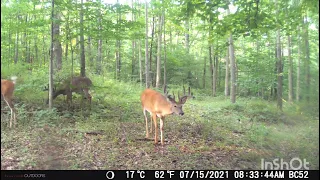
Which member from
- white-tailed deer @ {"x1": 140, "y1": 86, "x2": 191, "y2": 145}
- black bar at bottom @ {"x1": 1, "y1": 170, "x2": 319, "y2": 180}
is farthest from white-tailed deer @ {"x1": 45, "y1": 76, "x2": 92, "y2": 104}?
black bar at bottom @ {"x1": 1, "y1": 170, "x2": 319, "y2": 180}

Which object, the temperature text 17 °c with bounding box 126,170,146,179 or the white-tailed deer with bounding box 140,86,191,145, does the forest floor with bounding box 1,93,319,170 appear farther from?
the white-tailed deer with bounding box 140,86,191,145

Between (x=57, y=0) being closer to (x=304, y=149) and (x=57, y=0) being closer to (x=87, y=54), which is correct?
(x=304, y=149)

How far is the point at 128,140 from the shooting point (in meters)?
6.99

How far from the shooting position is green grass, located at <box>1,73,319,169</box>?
5.30 metres

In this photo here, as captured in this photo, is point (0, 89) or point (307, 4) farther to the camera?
point (307, 4)

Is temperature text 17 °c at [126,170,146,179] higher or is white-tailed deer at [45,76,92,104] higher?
white-tailed deer at [45,76,92,104]

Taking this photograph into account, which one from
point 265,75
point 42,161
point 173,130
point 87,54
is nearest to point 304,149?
point 173,130

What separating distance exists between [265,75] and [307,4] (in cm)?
916

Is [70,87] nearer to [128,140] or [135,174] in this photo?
[128,140]

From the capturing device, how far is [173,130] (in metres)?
8.40

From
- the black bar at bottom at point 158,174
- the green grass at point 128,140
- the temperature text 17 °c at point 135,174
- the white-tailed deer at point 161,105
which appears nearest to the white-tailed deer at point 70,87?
the green grass at point 128,140

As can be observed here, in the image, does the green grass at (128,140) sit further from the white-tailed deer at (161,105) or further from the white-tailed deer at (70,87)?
the white-tailed deer at (161,105)

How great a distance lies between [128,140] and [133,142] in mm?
134
